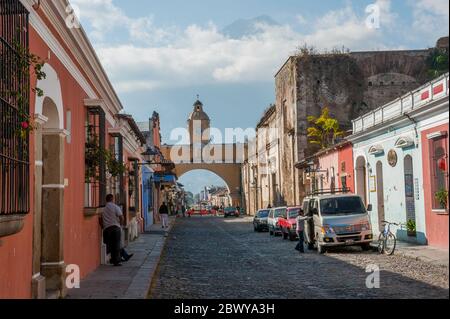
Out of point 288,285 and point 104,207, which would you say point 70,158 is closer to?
point 104,207

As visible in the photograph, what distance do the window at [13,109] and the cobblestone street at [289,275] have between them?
3544 mm

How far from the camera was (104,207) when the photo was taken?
13.4 metres

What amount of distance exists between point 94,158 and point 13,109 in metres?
6.10

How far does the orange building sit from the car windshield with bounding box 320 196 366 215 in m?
6.42

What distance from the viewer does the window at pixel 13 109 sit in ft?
20.9

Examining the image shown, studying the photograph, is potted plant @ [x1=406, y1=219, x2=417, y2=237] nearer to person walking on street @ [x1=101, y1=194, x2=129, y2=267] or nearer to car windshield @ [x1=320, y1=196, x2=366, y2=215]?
car windshield @ [x1=320, y1=196, x2=366, y2=215]

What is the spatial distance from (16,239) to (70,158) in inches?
142

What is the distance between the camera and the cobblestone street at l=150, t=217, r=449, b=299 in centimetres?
975

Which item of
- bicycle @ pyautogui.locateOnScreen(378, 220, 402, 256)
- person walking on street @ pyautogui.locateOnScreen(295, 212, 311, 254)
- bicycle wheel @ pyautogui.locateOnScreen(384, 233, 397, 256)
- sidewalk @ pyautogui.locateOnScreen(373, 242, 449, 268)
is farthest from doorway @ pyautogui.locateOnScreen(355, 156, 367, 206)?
bicycle wheel @ pyautogui.locateOnScreen(384, 233, 397, 256)

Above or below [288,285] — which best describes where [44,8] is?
above

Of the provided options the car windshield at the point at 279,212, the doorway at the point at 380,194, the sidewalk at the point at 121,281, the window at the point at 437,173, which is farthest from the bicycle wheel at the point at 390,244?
the car windshield at the point at 279,212

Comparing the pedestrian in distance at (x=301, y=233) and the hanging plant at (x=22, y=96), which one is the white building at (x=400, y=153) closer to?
the pedestrian in distance at (x=301, y=233)

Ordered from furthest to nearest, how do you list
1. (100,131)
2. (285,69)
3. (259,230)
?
(285,69), (259,230), (100,131)

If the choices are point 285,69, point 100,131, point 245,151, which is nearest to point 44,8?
point 100,131
